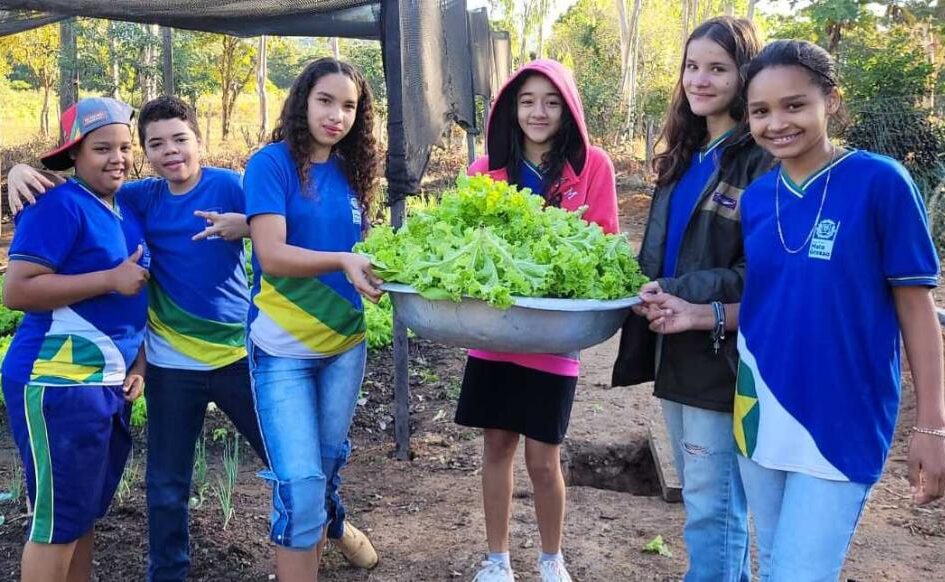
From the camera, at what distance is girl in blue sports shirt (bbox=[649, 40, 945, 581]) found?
74.3 inches

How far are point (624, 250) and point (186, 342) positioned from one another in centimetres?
152

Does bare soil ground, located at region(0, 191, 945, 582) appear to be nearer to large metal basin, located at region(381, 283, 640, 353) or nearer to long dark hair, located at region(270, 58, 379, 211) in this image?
large metal basin, located at region(381, 283, 640, 353)

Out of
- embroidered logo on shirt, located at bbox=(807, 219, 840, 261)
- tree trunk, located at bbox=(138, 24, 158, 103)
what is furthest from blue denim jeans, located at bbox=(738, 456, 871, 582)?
tree trunk, located at bbox=(138, 24, 158, 103)

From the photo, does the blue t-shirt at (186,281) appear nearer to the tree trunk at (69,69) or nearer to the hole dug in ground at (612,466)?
the hole dug in ground at (612,466)

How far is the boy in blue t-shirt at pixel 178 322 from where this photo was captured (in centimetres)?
280

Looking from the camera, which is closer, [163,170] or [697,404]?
[697,404]

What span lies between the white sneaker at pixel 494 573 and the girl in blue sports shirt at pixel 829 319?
124cm

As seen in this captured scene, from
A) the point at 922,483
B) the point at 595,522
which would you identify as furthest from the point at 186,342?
the point at 922,483

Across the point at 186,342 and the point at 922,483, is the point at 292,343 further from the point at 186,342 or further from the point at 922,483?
the point at 922,483

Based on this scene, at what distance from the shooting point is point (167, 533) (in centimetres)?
282

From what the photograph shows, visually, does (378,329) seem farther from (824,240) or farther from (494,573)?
(824,240)

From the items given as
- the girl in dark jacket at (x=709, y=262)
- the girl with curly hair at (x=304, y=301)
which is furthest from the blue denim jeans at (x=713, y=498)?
the girl with curly hair at (x=304, y=301)

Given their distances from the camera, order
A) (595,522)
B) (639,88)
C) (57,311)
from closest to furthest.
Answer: (57,311)
(595,522)
(639,88)

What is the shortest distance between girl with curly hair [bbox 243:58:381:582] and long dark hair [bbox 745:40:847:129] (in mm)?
1273
